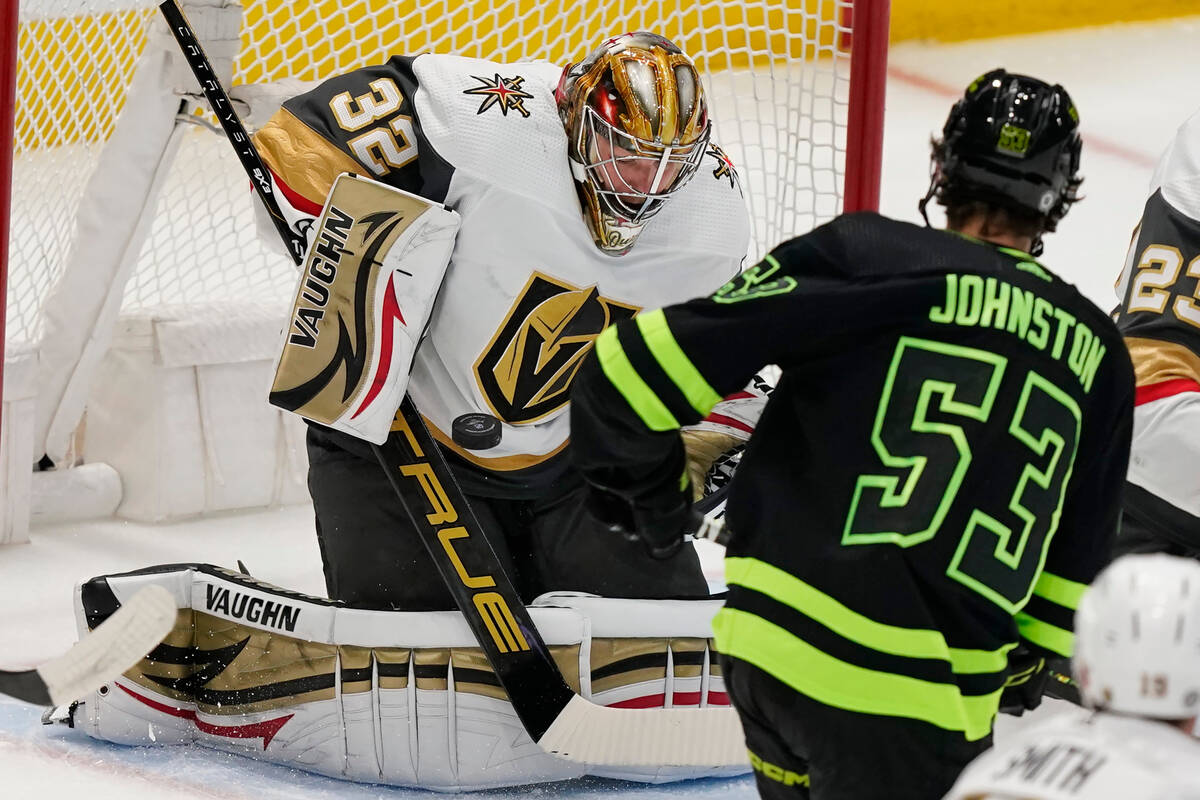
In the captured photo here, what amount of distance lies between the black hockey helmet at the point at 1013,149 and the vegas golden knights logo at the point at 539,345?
3.38ft

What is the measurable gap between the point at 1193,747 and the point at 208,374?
2958 mm

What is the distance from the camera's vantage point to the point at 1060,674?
236 cm

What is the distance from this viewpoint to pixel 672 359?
1.39 meters

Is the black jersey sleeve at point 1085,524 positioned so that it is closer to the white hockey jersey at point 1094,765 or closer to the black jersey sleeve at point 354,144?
the white hockey jersey at point 1094,765

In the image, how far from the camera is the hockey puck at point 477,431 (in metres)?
2.44

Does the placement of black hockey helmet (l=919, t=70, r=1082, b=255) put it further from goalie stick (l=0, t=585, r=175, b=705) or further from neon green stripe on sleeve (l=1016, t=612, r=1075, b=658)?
goalie stick (l=0, t=585, r=175, b=705)

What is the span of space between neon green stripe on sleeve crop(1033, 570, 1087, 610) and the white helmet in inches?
19.1

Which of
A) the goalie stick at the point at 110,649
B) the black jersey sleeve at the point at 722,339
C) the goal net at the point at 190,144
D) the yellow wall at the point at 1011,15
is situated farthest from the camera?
the yellow wall at the point at 1011,15

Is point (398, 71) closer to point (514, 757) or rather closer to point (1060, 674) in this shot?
point (514, 757)

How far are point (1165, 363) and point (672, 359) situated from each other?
1132mm

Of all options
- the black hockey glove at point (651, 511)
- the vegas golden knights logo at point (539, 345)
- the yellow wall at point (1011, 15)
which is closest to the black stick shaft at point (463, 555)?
the vegas golden knights logo at point (539, 345)

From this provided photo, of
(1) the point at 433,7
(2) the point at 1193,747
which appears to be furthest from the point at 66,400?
(2) the point at 1193,747

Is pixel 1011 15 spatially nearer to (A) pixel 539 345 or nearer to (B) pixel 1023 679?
(A) pixel 539 345

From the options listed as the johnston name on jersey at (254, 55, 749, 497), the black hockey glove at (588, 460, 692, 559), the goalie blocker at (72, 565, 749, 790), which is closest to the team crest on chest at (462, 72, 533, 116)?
the johnston name on jersey at (254, 55, 749, 497)
